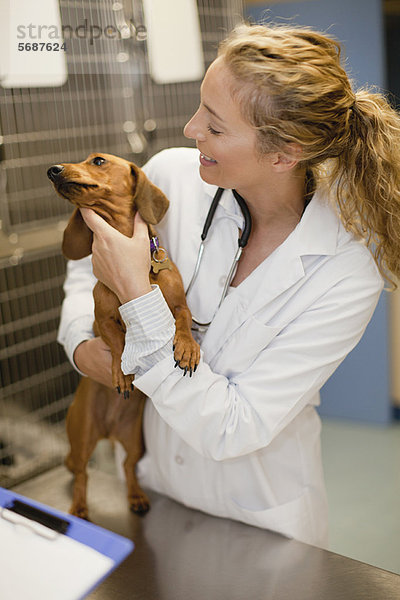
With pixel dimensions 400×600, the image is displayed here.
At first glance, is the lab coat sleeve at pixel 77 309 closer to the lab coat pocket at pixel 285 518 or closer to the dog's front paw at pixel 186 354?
the dog's front paw at pixel 186 354

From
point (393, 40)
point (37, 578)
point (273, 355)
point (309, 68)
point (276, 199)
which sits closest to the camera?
point (37, 578)

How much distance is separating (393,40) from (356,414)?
201 cm

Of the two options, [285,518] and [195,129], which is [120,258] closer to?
[195,129]

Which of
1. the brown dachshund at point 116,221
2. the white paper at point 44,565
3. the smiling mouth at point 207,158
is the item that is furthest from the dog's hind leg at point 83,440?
the smiling mouth at point 207,158

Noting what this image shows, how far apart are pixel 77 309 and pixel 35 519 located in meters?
0.61

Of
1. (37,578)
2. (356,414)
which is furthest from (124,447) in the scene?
(356,414)

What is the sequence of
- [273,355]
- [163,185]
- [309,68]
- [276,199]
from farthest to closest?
[163,185]
[276,199]
[273,355]
[309,68]

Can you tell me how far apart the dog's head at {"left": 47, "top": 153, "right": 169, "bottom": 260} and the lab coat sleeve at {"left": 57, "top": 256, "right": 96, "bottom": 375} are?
195 mm

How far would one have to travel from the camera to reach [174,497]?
161 cm

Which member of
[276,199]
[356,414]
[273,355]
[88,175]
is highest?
→ [88,175]

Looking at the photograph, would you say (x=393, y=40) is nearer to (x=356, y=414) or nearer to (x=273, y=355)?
(x=356, y=414)

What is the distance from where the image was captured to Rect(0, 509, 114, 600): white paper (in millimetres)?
938

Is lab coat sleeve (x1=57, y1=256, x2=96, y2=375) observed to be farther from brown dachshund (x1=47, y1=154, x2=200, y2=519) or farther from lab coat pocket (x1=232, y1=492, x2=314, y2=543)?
lab coat pocket (x1=232, y1=492, x2=314, y2=543)

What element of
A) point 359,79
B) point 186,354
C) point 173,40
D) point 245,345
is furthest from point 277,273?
point 359,79
